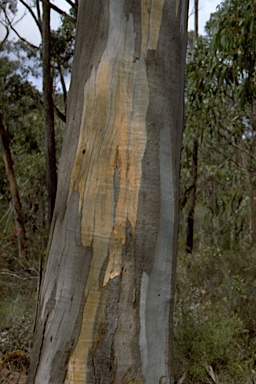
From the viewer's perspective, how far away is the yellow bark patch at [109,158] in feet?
5.04

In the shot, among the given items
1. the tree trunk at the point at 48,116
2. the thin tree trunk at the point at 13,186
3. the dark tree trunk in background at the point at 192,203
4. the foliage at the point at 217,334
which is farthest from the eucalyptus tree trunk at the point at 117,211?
the thin tree trunk at the point at 13,186

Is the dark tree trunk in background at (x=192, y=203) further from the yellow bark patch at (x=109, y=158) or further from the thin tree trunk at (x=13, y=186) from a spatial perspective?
the yellow bark patch at (x=109, y=158)

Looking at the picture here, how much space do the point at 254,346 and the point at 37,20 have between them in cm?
804

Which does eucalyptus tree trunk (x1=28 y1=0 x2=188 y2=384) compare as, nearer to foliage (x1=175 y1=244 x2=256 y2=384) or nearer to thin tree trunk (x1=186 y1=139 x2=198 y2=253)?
foliage (x1=175 y1=244 x2=256 y2=384)

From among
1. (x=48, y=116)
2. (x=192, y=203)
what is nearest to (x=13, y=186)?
(x=48, y=116)

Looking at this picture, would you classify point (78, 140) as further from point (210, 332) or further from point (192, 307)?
point (192, 307)

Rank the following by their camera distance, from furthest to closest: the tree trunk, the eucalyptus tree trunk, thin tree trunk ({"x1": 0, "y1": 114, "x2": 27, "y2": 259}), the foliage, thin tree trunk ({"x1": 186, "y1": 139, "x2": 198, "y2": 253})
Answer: thin tree trunk ({"x1": 0, "y1": 114, "x2": 27, "y2": 259}), thin tree trunk ({"x1": 186, "y1": 139, "x2": 198, "y2": 253}), the tree trunk, the foliage, the eucalyptus tree trunk

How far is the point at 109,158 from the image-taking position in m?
1.61

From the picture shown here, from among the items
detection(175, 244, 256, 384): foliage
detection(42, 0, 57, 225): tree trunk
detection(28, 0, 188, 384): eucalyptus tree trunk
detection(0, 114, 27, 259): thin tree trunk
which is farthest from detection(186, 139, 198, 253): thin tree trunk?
detection(28, 0, 188, 384): eucalyptus tree trunk

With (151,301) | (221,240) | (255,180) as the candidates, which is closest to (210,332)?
(151,301)

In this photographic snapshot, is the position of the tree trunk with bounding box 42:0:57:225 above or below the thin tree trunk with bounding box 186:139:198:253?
above

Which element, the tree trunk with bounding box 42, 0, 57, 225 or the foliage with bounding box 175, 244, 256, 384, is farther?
the tree trunk with bounding box 42, 0, 57, 225

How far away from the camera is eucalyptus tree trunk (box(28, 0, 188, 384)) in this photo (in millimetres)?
1523

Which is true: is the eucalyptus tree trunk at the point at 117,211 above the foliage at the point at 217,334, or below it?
above
